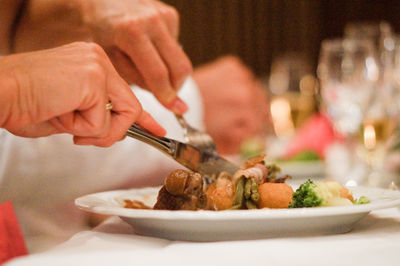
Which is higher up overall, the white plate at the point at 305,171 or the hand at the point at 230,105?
the hand at the point at 230,105

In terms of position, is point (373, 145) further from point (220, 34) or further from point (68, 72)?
point (220, 34)

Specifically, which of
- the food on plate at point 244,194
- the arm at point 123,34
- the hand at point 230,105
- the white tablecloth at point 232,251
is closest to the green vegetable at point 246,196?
the food on plate at point 244,194

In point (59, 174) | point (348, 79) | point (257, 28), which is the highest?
point (257, 28)

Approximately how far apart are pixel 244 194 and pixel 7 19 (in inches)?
33.3

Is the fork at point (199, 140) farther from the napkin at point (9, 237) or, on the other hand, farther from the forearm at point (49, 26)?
the napkin at point (9, 237)

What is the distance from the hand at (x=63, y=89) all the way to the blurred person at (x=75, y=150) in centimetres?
29

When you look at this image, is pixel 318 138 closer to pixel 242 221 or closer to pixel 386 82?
pixel 386 82

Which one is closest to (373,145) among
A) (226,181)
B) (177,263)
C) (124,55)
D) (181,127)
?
(181,127)

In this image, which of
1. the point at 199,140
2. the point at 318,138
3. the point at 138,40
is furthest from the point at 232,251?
the point at 318,138

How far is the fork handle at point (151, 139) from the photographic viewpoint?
96 cm

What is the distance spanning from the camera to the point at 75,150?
1255mm

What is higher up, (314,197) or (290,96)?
(290,96)

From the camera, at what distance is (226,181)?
900mm

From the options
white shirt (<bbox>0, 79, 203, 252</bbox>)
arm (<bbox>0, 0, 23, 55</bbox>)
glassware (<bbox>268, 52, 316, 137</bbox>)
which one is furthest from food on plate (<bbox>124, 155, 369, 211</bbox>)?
glassware (<bbox>268, 52, 316, 137</bbox>)
